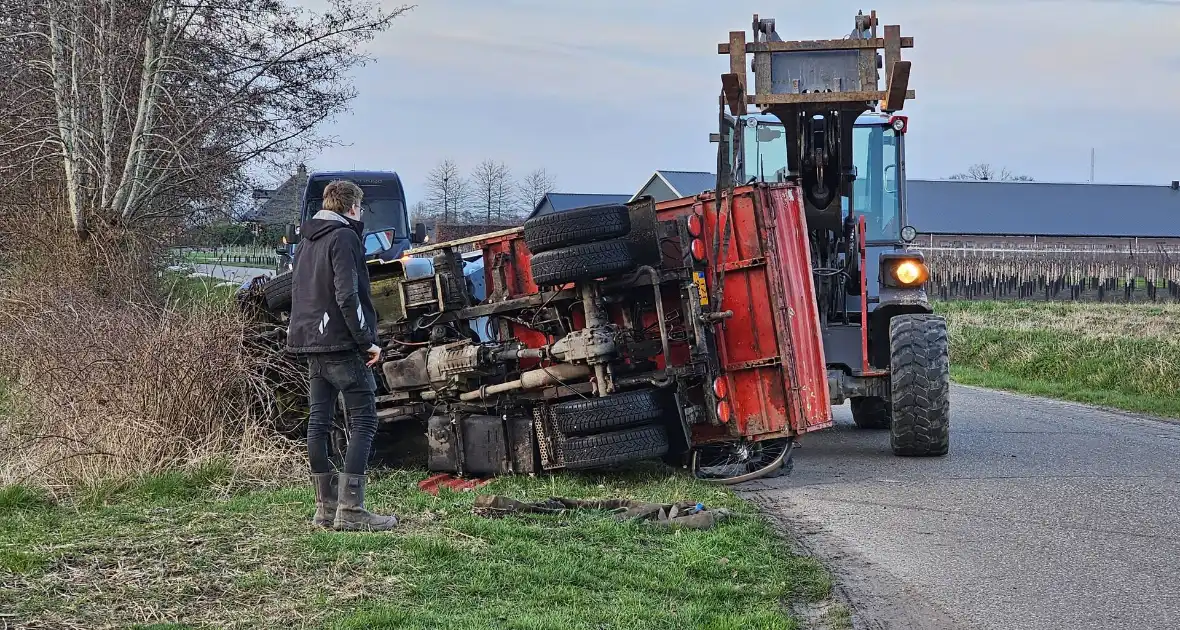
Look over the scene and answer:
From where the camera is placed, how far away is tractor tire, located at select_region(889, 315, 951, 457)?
9.89m

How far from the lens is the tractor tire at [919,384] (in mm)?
9891

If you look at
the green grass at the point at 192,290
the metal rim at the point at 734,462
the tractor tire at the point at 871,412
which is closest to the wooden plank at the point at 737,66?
the metal rim at the point at 734,462

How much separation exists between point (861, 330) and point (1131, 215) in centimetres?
6251

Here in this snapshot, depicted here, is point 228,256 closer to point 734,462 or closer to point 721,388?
point 734,462

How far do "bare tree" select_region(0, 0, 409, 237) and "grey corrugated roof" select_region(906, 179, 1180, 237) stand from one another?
167 feet

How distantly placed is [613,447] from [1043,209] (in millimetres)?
62932

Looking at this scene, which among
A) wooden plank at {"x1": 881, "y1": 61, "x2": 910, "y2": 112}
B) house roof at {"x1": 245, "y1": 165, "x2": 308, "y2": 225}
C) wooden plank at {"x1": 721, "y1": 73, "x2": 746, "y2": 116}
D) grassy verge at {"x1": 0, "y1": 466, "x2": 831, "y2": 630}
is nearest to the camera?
grassy verge at {"x1": 0, "y1": 466, "x2": 831, "y2": 630}

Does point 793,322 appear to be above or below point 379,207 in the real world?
below

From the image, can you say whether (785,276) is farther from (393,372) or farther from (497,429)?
(393,372)

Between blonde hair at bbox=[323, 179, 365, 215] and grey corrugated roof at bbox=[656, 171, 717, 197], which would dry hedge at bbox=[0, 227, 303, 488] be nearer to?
blonde hair at bbox=[323, 179, 365, 215]

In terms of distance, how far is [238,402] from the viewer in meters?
9.12

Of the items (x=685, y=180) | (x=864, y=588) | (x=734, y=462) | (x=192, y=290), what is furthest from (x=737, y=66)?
(x=685, y=180)

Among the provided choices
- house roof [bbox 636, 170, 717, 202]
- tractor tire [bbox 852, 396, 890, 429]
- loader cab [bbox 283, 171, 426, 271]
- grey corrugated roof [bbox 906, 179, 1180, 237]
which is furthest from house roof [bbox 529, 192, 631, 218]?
tractor tire [bbox 852, 396, 890, 429]

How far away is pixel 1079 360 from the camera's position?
18438mm
